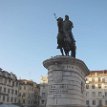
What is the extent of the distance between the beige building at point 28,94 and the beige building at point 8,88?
3.87 m

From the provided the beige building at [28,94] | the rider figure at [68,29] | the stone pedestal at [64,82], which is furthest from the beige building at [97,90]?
the stone pedestal at [64,82]

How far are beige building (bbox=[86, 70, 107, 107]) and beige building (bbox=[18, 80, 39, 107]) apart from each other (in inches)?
790

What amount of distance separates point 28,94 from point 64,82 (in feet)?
249

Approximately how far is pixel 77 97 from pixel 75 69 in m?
2.24

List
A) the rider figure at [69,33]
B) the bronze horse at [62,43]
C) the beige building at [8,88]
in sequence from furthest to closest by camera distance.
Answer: the beige building at [8,88], the rider figure at [69,33], the bronze horse at [62,43]

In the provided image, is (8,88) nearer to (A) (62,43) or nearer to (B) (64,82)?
(A) (62,43)

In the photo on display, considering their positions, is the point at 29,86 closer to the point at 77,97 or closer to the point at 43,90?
the point at 43,90

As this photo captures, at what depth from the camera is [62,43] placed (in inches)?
958

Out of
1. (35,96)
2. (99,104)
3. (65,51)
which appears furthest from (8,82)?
(65,51)

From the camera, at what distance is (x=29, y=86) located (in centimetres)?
9606

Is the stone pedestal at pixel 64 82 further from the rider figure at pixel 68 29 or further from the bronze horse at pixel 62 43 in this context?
the rider figure at pixel 68 29

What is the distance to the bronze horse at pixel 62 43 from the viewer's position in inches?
955

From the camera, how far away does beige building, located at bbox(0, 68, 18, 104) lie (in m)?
81.2

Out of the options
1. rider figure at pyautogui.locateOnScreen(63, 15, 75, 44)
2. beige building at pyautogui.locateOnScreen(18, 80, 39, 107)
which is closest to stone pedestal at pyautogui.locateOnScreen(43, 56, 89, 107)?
rider figure at pyautogui.locateOnScreen(63, 15, 75, 44)
